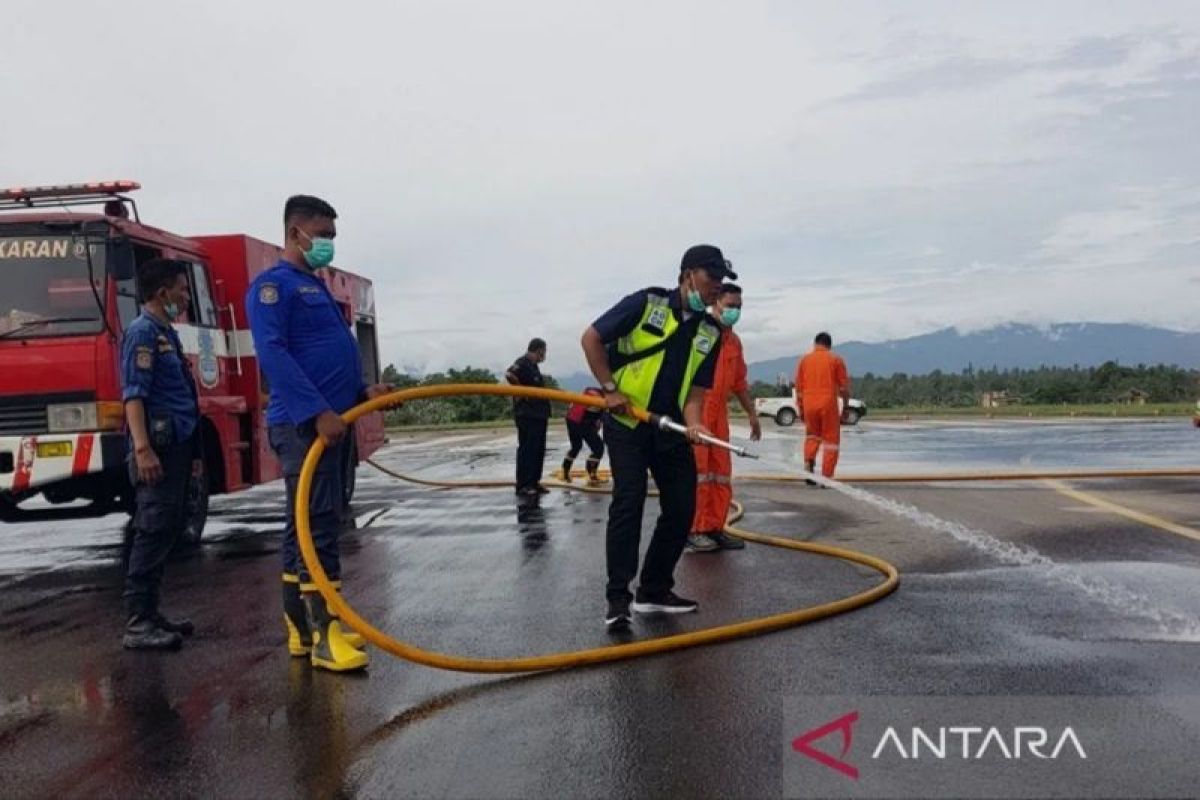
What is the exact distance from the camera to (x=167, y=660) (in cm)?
500

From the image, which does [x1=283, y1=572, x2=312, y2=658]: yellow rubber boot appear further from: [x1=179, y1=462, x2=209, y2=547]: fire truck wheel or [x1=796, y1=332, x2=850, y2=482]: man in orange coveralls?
[x1=796, y1=332, x2=850, y2=482]: man in orange coveralls

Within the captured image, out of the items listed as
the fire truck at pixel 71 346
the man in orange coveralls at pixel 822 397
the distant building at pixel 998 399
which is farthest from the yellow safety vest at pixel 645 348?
the distant building at pixel 998 399

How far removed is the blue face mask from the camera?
501 cm

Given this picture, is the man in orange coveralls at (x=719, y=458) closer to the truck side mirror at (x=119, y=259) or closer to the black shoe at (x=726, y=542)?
the black shoe at (x=726, y=542)

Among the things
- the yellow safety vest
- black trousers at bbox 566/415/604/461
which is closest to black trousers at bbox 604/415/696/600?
the yellow safety vest

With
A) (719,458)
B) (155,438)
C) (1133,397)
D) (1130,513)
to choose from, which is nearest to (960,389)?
(1133,397)

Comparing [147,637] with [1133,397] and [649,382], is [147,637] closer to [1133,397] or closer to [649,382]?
[649,382]

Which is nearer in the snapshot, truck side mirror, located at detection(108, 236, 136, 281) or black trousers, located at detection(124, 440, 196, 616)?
black trousers, located at detection(124, 440, 196, 616)

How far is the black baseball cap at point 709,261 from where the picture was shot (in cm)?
545

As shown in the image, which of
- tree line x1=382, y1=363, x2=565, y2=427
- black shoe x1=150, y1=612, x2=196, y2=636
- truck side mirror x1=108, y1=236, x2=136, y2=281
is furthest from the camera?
tree line x1=382, y1=363, x2=565, y2=427

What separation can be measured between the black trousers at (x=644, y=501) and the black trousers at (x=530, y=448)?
6277 mm

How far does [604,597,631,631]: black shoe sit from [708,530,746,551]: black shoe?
2548mm

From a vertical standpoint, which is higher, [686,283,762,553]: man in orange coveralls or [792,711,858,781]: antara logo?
[686,283,762,553]: man in orange coveralls

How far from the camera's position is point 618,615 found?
527cm
